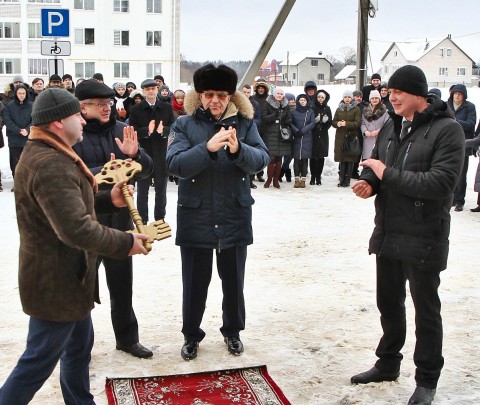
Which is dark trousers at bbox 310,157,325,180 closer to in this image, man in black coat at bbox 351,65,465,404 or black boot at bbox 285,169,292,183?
black boot at bbox 285,169,292,183

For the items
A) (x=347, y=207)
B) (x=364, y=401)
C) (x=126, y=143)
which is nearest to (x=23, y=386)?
(x=126, y=143)

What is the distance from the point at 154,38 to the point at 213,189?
4871 centimetres

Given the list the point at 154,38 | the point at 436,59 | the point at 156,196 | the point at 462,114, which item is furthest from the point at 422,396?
the point at 436,59

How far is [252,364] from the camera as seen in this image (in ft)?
15.9

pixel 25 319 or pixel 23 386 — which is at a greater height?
pixel 23 386

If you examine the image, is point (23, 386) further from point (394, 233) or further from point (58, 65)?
point (58, 65)

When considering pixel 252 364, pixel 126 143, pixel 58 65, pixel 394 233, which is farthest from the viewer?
pixel 58 65

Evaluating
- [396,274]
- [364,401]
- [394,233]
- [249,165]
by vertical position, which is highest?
[249,165]

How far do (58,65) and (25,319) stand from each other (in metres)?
8.14

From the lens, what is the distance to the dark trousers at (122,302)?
16.3 feet

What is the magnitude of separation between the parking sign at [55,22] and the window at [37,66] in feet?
137

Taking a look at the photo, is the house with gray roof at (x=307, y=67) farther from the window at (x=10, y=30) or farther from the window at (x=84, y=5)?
the window at (x=10, y=30)

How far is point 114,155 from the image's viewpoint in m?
4.31

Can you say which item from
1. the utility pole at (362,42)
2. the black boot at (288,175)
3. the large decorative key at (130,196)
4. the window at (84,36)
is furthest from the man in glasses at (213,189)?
the window at (84,36)
